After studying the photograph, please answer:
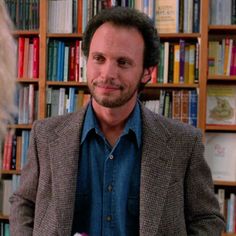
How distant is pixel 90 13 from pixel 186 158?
149 cm

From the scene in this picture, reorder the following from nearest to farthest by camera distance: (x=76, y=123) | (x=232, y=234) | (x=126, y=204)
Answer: (x=126, y=204) < (x=76, y=123) < (x=232, y=234)

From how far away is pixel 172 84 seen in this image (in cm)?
245

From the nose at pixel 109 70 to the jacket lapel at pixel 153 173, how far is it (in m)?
0.21

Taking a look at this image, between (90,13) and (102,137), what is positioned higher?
(90,13)

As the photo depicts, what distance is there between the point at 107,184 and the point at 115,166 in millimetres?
65

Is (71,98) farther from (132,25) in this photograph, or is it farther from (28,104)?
(132,25)

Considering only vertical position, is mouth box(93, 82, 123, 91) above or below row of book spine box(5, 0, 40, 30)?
below

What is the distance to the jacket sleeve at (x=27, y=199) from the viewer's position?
1316 mm

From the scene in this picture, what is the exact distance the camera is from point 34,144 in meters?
1.35

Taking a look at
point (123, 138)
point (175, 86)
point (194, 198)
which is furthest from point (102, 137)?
point (175, 86)

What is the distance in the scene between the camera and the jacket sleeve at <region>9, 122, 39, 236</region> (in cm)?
132

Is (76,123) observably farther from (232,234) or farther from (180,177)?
(232,234)

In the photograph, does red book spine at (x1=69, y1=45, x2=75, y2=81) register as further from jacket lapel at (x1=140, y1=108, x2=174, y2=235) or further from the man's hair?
jacket lapel at (x1=140, y1=108, x2=174, y2=235)

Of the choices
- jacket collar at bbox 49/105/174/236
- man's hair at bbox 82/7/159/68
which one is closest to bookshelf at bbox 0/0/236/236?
man's hair at bbox 82/7/159/68
